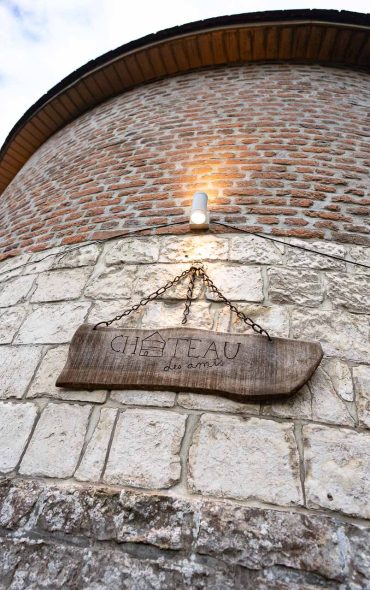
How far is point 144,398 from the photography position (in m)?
1.66

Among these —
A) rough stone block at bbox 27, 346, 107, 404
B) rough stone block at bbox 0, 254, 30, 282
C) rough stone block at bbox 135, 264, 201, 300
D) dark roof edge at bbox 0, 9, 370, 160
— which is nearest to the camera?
rough stone block at bbox 27, 346, 107, 404

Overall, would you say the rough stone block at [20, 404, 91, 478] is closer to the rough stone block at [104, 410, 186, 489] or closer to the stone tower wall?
the stone tower wall

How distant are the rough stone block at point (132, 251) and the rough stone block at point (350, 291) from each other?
1.08m

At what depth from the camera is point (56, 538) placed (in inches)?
53.3

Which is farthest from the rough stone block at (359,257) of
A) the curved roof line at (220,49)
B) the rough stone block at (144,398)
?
the curved roof line at (220,49)

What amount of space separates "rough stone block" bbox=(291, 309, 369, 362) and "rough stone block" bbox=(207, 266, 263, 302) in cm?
25

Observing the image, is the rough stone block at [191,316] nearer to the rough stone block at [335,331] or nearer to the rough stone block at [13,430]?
the rough stone block at [335,331]

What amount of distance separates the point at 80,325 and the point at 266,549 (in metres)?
1.35

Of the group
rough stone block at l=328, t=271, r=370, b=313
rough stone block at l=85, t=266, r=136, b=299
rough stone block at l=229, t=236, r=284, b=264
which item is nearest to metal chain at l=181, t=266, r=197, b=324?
rough stone block at l=229, t=236, r=284, b=264

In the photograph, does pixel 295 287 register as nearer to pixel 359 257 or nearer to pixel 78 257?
pixel 359 257

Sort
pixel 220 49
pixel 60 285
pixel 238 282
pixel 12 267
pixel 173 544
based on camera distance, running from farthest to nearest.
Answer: pixel 220 49, pixel 12 267, pixel 60 285, pixel 238 282, pixel 173 544

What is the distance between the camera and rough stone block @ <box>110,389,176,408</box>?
1.63 meters

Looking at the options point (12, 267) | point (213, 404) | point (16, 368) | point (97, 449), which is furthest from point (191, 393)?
point (12, 267)

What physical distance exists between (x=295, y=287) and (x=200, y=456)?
3.45ft
